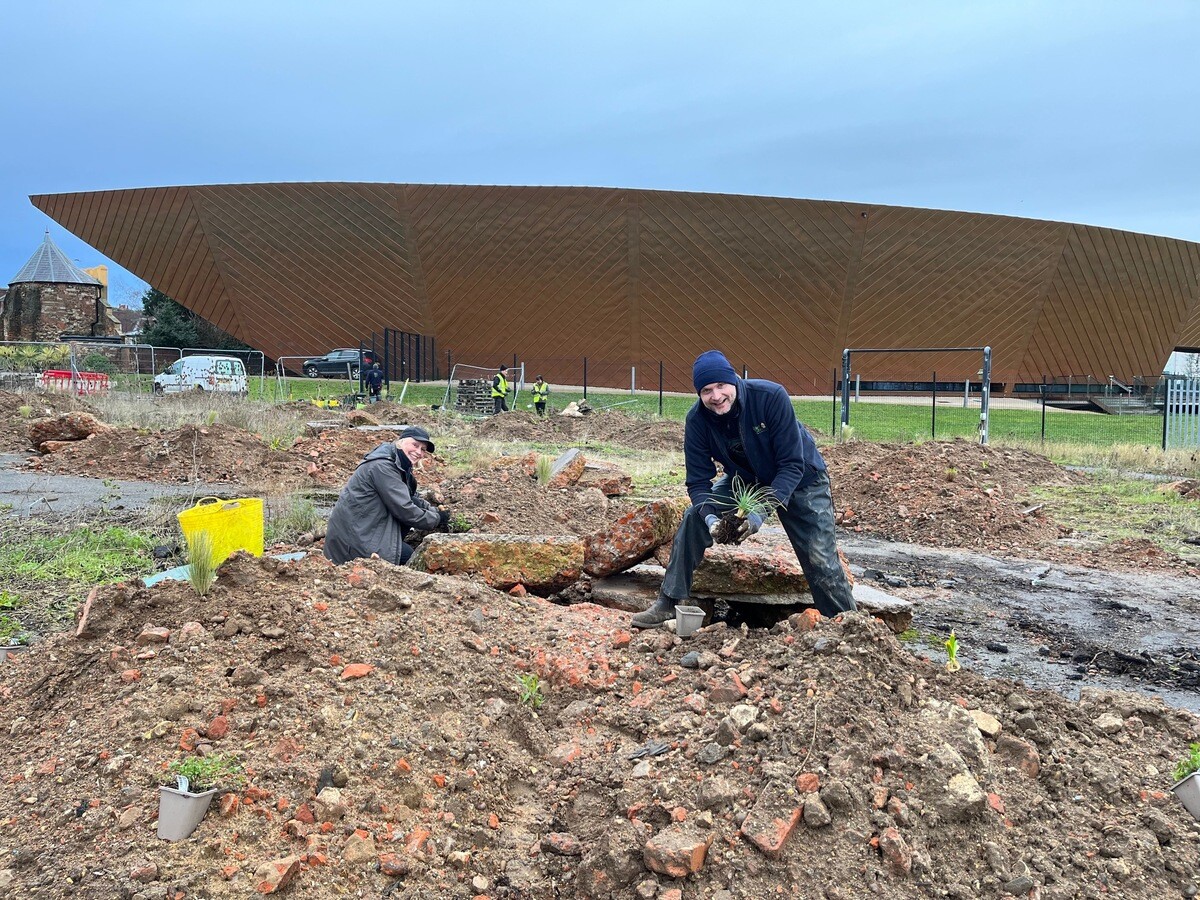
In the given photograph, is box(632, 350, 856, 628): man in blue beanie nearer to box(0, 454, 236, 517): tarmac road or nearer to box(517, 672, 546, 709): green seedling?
box(517, 672, 546, 709): green seedling

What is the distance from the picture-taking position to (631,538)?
5395mm

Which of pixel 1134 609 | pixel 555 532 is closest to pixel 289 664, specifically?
pixel 555 532

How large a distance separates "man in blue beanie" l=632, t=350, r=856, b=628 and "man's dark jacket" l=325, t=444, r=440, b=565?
188cm

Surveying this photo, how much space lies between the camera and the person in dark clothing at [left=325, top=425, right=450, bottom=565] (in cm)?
562

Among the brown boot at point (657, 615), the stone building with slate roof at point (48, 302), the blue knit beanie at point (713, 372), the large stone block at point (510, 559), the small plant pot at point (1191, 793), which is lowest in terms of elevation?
the small plant pot at point (1191, 793)

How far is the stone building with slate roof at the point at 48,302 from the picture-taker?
1688 inches

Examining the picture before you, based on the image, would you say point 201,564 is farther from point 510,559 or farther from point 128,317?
point 128,317

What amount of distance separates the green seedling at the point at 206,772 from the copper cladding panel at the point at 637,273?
31256 mm

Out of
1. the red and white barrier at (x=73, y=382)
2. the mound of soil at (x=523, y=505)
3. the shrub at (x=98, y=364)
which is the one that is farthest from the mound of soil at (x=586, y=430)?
the shrub at (x=98, y=364)

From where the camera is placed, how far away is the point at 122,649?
136 inches

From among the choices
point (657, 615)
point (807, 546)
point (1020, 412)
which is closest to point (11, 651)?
point (657, 615)

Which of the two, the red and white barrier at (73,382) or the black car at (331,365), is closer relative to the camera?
the red and white barrier at (73,382)

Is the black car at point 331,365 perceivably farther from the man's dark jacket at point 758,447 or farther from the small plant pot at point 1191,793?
the small plant pot at point 1191,793

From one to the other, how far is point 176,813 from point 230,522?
2.79 metres
